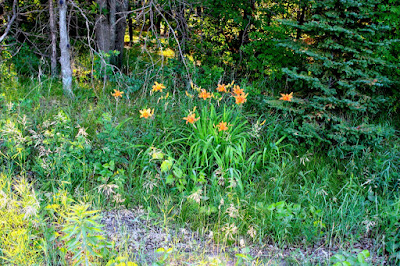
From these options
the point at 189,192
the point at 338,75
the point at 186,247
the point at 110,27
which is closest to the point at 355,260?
the point at 186,247

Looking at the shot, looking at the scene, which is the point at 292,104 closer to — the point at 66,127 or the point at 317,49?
the point at 317,49

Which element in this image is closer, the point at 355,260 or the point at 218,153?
the point at 355,260

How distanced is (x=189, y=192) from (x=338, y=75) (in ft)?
8.10

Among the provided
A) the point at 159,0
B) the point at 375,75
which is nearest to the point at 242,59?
the point at 159,0

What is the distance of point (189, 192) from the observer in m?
3.46

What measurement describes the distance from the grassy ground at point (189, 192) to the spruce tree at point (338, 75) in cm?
25

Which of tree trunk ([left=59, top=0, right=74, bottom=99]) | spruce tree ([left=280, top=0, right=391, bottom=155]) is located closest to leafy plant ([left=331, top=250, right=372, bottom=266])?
spruce tree ([left=280, top=0, right=391, bottom=155])

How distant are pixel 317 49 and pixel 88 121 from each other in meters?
3.01

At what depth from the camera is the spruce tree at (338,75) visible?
4082mm

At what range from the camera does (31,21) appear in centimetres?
661

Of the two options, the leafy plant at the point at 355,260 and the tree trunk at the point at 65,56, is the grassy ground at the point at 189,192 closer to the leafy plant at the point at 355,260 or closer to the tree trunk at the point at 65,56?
the leafy plant at the point at 355,260

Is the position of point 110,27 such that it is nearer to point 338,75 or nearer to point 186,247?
point 338,75

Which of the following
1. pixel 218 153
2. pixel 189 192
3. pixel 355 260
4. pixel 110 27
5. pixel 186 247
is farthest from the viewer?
pixel 110 27

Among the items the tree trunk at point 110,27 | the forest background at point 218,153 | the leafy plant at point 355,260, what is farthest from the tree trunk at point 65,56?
the leafy plant at point 355,260
